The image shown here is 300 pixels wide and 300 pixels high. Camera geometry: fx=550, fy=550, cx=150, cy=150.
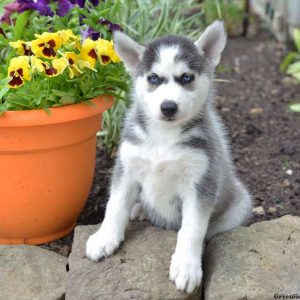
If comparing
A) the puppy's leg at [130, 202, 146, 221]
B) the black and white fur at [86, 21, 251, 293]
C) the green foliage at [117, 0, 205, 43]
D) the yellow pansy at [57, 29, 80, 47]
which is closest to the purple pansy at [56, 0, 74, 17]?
the yellow pansy at [57, 29, 80, 47]

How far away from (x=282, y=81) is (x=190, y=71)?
3573mm

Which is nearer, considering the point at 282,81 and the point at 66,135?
the point at 66,135

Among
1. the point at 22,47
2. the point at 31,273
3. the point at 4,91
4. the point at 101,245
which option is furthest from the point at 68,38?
the point at 31,273

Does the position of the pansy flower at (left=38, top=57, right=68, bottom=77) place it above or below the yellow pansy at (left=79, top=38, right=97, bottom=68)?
above

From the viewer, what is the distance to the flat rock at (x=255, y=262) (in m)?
2.77

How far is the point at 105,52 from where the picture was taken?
10.7ft

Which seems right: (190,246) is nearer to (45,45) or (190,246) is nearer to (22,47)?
(45,45)

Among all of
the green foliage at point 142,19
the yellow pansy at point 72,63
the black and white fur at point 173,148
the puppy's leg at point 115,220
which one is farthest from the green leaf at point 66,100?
the green foliage at point 142,19

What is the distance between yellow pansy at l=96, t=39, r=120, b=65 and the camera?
128 inches

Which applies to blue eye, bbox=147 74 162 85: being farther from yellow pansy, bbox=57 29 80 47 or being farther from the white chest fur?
yellow pansy, bbox=57 29 80 47

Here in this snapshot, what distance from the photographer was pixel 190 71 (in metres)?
2.81

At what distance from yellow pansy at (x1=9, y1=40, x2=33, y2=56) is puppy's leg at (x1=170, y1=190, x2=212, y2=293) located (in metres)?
1.26

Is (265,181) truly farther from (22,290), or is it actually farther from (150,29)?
(22,290)

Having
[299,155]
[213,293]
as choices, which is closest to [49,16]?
[213,293]
